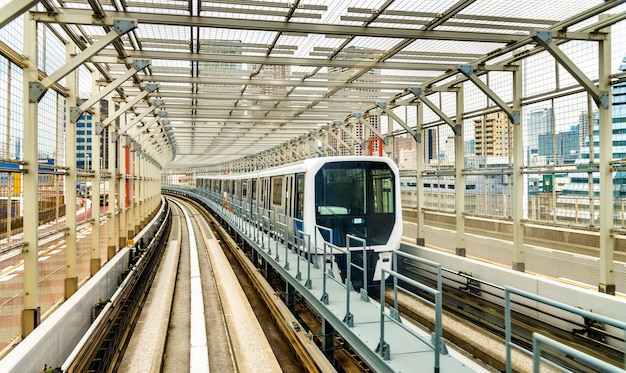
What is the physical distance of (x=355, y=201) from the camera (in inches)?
337

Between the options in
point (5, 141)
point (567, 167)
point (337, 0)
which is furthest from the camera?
point (567, 167)

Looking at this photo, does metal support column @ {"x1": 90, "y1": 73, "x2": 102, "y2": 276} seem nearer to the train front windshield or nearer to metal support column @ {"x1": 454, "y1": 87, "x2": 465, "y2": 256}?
the train front windshield

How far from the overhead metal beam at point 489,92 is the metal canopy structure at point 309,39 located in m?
0.03

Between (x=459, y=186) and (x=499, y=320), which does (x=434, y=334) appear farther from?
(x=459, y=186)

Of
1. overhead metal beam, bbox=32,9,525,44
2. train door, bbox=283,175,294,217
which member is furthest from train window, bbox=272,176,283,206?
overhead metal beam, bbox=32,9,525,44

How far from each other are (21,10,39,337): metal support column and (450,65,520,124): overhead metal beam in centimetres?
693

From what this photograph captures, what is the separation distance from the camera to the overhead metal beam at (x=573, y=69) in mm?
6164

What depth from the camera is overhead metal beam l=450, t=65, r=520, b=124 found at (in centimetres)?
770

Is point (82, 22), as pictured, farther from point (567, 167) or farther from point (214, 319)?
point (567, 167)

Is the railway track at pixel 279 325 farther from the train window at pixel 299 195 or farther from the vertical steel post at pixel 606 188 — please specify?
the vertical steel post at pixel 606 188

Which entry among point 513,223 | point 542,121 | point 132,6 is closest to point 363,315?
point 513,223

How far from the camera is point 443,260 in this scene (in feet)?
29.7

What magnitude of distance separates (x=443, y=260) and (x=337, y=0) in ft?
18.6

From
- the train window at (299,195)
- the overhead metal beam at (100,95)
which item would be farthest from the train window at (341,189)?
the overhead metal beam at (100,95)
